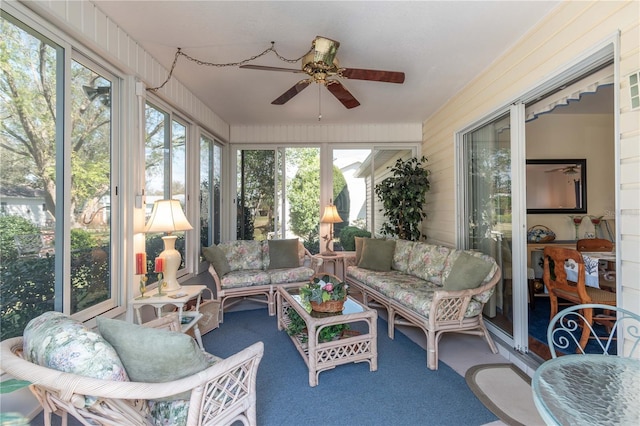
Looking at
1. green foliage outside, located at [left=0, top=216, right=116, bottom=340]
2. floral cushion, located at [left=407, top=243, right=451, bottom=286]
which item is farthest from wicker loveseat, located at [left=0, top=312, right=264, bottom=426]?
floral cushion, located at [left=407, top=243, right=451, bottom=286]

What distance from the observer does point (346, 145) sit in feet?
17.0

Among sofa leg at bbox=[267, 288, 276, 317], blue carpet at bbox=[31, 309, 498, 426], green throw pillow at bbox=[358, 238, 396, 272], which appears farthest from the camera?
green throw pillow at bbox=[358, 238, 396, 272]

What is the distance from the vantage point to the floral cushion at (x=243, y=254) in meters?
4.13

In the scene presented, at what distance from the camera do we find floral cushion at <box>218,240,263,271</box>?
413 cm

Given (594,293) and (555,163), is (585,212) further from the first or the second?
(594,293)

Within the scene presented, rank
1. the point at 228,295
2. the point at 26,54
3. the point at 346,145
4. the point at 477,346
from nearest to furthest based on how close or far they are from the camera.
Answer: the point at 26,54 → the point at 477,346 → the point at 228,295 → the point at 346,145

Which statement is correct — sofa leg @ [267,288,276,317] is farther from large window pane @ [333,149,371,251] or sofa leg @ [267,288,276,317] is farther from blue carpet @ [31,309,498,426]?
large window pane @ [333,149,371,251]

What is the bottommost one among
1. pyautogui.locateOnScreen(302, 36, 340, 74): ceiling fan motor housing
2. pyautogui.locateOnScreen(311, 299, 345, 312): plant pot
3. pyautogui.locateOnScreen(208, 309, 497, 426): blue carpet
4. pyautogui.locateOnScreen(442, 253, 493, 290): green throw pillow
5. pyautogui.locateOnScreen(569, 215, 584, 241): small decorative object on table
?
pyautogui.locateOnScreen(208, 309, 497, 426): blue carpet

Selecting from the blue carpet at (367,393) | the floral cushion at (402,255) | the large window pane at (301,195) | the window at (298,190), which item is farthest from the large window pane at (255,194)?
the blue carpet at (367,393)

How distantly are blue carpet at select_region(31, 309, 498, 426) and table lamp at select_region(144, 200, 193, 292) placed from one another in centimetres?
80

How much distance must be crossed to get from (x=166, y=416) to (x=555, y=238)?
533 centimetres

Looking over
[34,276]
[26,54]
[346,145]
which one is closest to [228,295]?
[34,276]

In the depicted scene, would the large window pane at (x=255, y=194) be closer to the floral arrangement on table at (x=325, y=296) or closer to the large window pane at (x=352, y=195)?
the large window pane at (x=352, y=195)

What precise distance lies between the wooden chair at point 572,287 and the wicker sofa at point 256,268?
259cm
